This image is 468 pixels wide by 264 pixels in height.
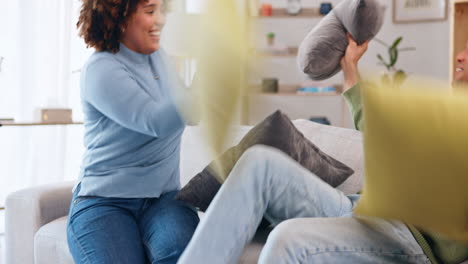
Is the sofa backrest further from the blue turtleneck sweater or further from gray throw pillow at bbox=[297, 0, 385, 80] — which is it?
gray throw pillow at bbox=[297, 0, 385, 80]

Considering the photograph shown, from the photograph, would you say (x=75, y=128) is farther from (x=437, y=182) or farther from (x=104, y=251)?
(x=437, y=182)

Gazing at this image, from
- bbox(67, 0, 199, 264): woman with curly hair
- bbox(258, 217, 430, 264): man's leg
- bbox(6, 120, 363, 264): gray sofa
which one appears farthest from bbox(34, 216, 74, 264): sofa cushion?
bbox(258, 217, 430, 264): man's leg

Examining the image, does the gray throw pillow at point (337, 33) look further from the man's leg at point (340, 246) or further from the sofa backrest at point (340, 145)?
the sofa backrest at point (340, 145)

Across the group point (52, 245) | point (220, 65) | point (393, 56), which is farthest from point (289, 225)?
point (393, 56)

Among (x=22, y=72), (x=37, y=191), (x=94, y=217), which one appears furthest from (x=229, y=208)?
(x=22, y=72)

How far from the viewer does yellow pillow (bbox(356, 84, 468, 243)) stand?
0.59 meters

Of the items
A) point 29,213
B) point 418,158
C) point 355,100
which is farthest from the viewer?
point 29,213

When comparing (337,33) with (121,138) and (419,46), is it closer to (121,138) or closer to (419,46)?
(121,138)

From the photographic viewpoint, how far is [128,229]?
1.32 meters

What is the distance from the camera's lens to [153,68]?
151cm

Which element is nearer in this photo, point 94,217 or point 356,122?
point 94,217

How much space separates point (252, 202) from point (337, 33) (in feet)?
1.30

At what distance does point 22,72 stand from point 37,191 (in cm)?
203

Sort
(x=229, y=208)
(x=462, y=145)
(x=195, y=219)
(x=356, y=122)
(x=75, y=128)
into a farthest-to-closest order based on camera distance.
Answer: (x=75, y=128) → (x=356, y=122) → (x=195, y=219) → (x=229, y=208) → (x=462, y=145)
